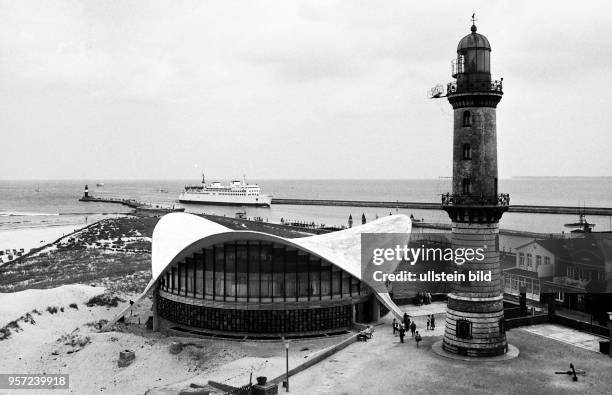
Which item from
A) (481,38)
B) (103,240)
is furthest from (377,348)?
(103,240)

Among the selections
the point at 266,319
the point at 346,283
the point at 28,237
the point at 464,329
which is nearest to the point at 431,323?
the point at 346,283

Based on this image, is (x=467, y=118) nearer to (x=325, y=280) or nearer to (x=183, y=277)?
(x=325, y=280)

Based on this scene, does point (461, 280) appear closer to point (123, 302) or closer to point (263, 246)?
point (263, 246)

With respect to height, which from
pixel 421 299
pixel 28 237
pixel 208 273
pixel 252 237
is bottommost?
pixel 28 237

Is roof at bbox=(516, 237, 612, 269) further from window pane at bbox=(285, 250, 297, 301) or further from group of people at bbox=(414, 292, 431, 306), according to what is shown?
window pane at bbox=(285, 250, 297, 301)

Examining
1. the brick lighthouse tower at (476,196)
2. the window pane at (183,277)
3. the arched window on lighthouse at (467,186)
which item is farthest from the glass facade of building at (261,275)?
the arched window on lighthouse at (467,186)

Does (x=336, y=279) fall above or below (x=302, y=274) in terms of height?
below

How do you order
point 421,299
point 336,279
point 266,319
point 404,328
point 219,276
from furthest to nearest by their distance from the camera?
point 421,299, point 336,279, point 219,276, point 404,328, point 266,319
